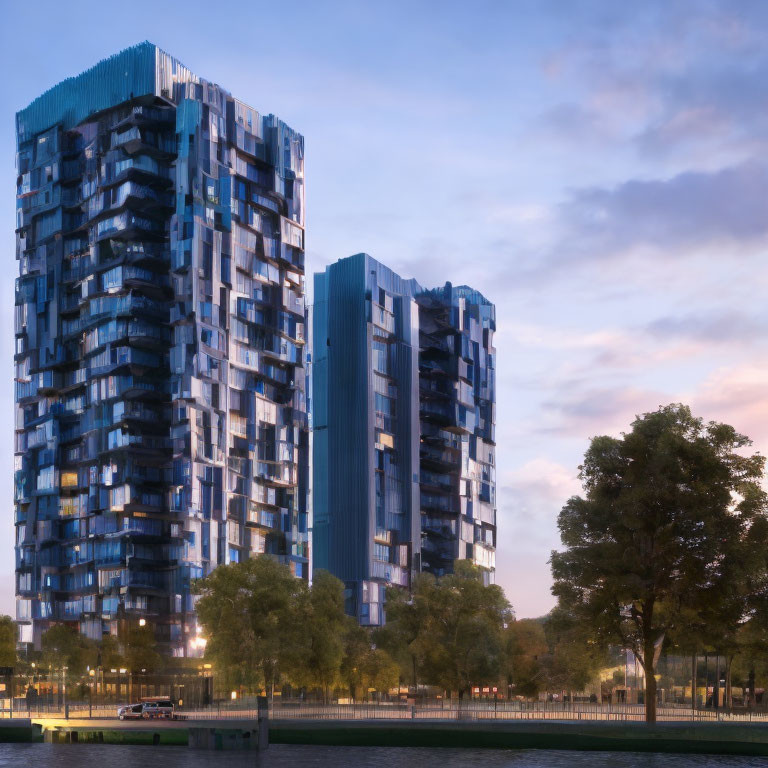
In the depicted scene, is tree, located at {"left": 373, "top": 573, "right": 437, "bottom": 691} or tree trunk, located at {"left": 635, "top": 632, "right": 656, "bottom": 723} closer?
tree trunk, located at {"left": 635, "top": 632, "right": 656, "bottom": 723}

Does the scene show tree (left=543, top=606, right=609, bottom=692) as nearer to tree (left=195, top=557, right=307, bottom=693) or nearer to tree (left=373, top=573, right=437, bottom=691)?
tree (left=195, top=557, right=307, bottom=693)

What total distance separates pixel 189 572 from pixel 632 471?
358 ft

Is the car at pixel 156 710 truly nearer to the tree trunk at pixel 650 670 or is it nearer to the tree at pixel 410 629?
the tree at pixel 410 629

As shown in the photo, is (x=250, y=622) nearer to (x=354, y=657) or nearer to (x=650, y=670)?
(x=354, y=657)

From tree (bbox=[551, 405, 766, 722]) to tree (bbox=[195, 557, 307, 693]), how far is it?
38.4 m

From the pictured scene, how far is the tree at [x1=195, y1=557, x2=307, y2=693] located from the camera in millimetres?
114500

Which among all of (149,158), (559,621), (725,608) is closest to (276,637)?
(559,621)

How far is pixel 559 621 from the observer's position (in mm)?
85562

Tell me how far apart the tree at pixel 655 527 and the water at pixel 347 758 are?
9665 mm

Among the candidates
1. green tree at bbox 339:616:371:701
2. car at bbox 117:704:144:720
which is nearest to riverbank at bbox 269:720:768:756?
car at bbox 117:704:144:720

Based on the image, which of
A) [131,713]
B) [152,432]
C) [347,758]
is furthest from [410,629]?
[347,758]

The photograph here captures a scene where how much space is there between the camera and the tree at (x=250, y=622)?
114500 mm

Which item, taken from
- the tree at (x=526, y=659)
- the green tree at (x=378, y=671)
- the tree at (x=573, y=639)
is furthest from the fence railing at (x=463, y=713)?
the green tree at (x=378, y=671)

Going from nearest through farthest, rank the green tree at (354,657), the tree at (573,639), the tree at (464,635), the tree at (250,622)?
the tree at (573,639) → the tree at (250,622) → the tree at (464,635) → the green tree at (354,657)
